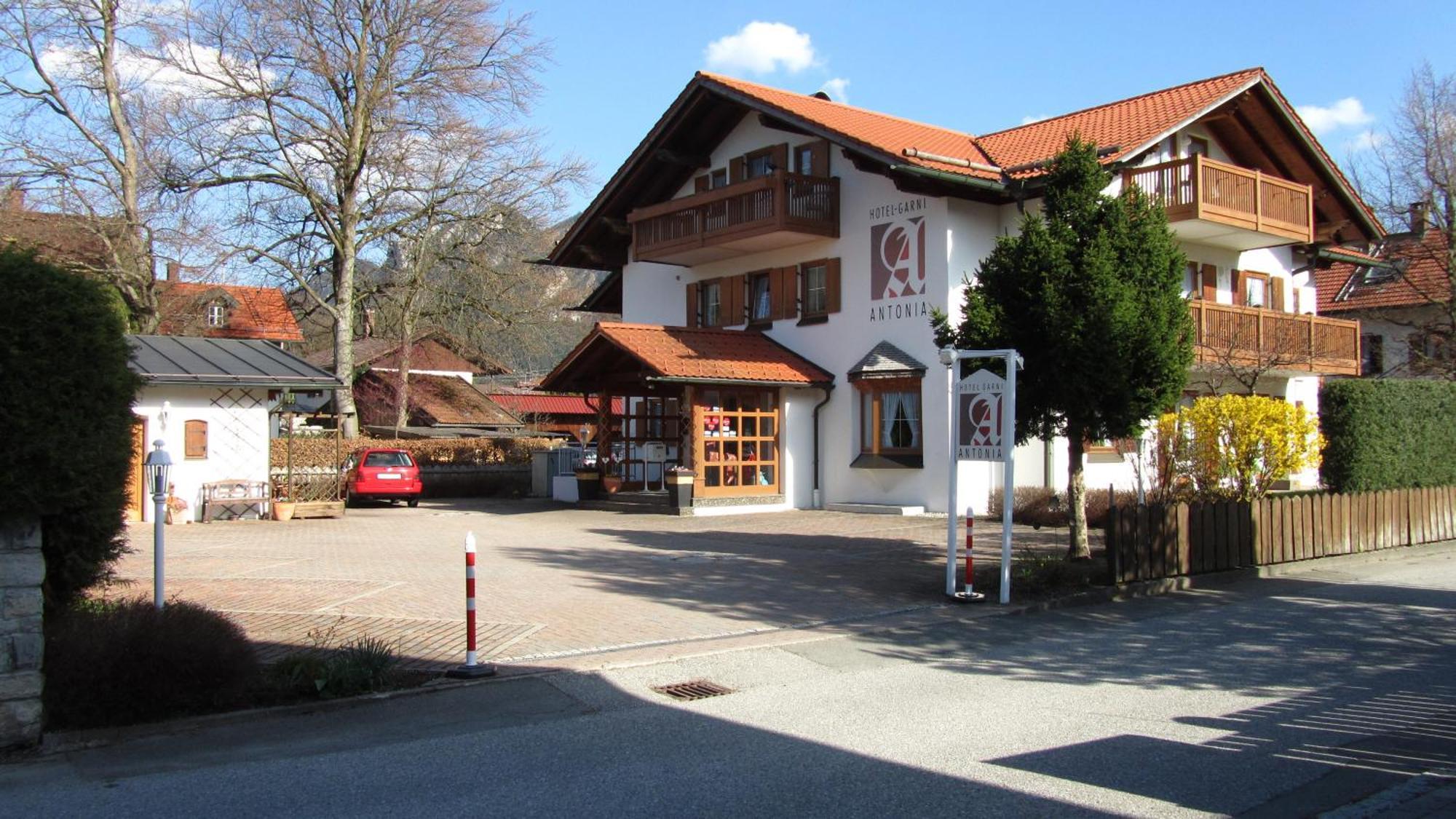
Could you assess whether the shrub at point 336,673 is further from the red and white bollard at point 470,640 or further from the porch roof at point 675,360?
the porch roof at point 675,360

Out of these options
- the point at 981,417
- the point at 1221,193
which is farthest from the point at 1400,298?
the point at 981,417

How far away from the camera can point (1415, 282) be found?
3425cm

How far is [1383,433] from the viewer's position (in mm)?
18875

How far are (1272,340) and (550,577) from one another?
58.5ft

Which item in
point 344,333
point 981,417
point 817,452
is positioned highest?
point 344,333

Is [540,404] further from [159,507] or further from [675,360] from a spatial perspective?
[159,507]

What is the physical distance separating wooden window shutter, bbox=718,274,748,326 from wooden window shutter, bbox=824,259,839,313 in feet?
9.26

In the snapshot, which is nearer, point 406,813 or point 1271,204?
point 406,813

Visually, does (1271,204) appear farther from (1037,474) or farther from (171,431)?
(171,431)

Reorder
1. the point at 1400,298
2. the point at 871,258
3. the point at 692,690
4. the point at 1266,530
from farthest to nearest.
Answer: the point at 1400,298, the point at 871,258, the point at 1266,530, the point at 692,690

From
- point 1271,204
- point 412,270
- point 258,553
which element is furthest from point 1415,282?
point 258,553

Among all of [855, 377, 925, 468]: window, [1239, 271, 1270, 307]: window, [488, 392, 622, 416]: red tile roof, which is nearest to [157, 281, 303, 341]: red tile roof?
[488, 392, 622, 416]: red tile roof

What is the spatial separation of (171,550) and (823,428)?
1352 centimetres

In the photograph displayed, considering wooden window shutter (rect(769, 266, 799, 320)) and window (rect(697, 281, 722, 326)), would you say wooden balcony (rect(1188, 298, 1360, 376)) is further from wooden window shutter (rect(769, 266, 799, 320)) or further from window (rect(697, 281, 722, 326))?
window (rect(697, 281, 722, 326))
